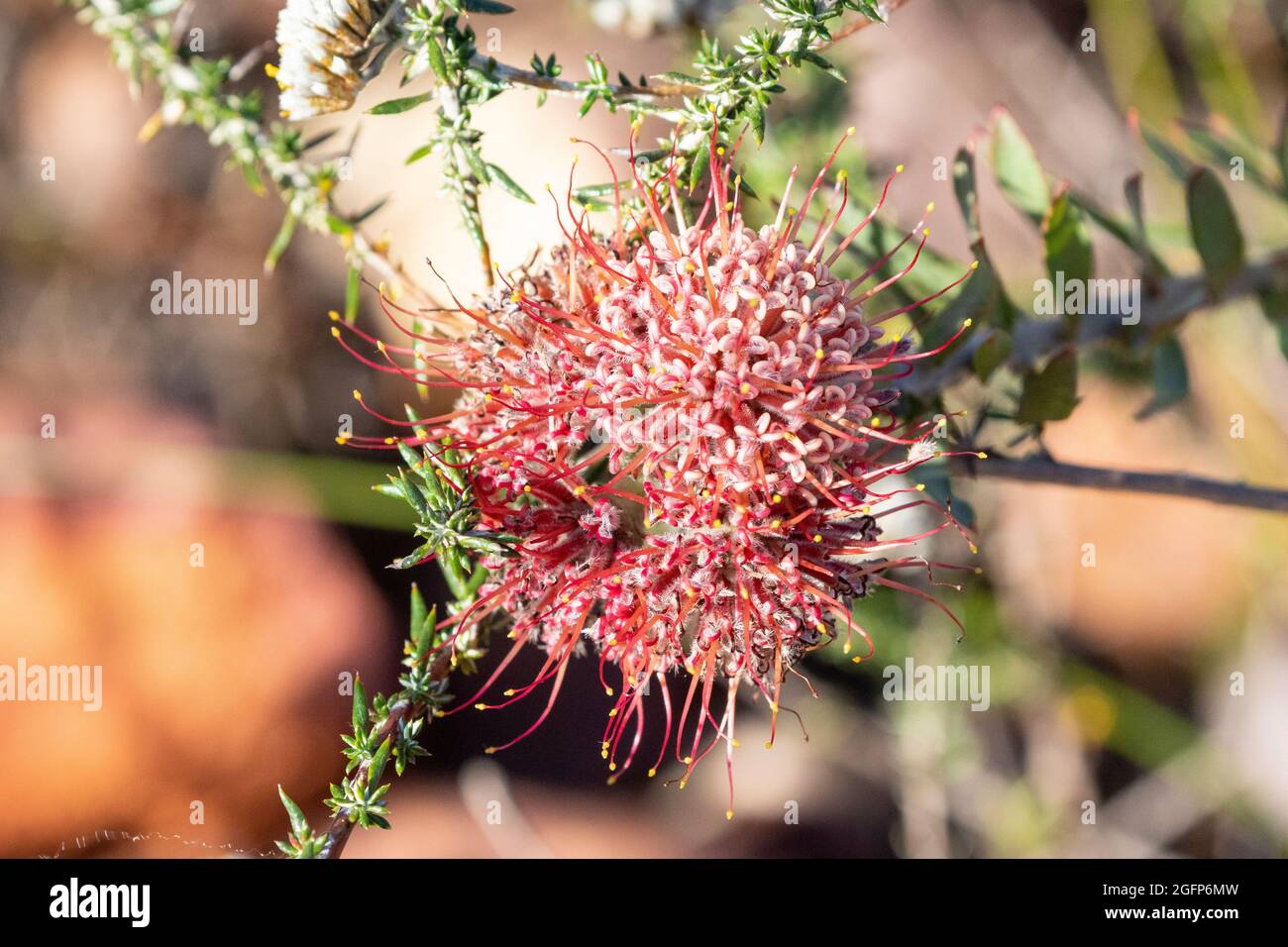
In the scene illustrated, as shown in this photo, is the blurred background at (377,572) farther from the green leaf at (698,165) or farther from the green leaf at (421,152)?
the green leaf at (698,165)

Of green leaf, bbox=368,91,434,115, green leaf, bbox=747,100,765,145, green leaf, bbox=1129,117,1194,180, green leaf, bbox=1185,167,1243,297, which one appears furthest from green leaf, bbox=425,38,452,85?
→ green leaf, bbox=1129,117,1194,180

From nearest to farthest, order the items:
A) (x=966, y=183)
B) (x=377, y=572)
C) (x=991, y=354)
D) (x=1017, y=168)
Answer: (x=991, y=354)
(x=966, y=183)
(x=1017, y=168)
(x=377, y=572)

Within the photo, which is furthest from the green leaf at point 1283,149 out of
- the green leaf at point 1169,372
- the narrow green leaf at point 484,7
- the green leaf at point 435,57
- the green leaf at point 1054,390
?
the green leaf at point 435,57

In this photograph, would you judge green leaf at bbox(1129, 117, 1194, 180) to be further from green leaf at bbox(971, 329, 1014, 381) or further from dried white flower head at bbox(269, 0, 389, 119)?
dried white flower head at bbox(269, 0, 389, 119)

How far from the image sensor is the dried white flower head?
132cm

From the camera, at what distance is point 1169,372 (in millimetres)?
2023

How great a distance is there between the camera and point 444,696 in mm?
1475

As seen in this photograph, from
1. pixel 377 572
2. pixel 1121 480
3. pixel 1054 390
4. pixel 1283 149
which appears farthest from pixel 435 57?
pixel 377 572

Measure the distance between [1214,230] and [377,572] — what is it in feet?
8.10

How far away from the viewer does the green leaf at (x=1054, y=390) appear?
1.66 meters

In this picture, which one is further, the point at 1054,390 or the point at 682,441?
the point at 1054,390

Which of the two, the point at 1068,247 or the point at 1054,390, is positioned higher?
the point at 1068,247

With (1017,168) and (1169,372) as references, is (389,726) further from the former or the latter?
(1169,372)
